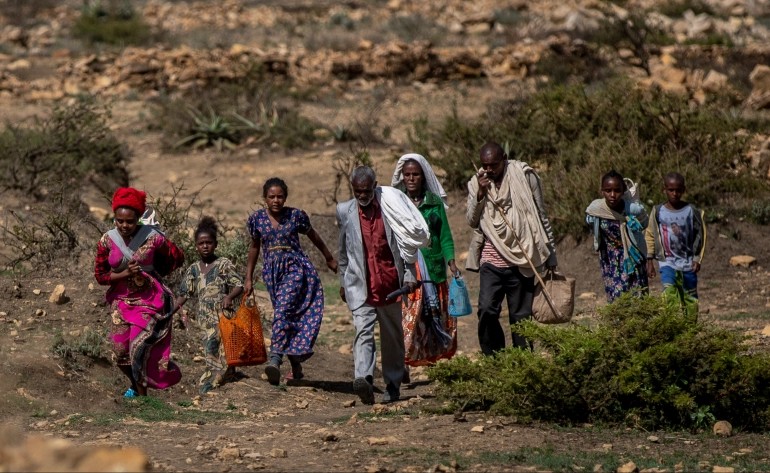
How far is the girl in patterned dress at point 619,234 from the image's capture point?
9.00 meters

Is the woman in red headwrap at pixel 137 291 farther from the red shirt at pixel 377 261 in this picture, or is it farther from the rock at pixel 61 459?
the rock at pixel 61 459

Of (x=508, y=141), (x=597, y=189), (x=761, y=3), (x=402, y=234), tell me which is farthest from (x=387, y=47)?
(x=402, y=234)

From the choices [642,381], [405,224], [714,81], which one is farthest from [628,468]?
[714,81]

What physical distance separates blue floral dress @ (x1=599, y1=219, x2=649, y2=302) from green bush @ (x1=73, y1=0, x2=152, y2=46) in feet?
71.8

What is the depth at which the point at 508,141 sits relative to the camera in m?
15.8

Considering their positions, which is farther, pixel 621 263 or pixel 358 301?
pixel 621 263

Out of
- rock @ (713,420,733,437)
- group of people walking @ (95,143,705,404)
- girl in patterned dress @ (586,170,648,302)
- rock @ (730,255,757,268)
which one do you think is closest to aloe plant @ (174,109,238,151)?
rock @ (730,255,757,268)

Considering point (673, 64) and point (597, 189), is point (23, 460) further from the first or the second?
point (673, 64)

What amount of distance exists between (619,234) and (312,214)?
597 centimetres

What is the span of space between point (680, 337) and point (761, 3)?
2990 centimetres

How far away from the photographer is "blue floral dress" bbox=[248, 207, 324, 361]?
8781 mm

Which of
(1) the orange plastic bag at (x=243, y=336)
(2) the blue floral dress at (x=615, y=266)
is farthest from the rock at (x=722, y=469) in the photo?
(1) the orange plastic bag at (x=243, y=336)

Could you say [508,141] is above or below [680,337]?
above

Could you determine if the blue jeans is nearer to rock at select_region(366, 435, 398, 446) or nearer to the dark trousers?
the dark trousers
